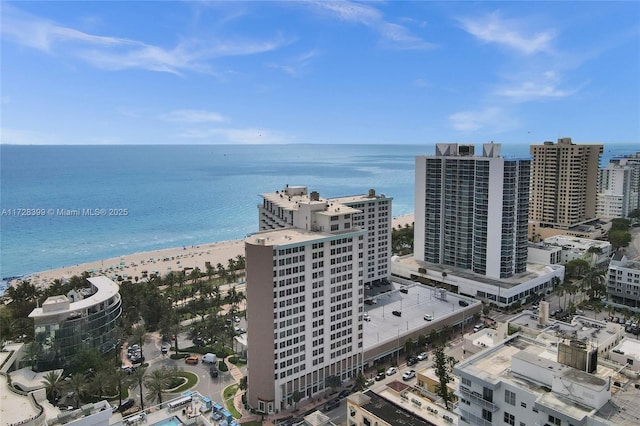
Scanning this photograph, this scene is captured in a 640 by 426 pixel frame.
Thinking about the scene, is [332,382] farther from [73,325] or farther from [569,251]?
[569,251]

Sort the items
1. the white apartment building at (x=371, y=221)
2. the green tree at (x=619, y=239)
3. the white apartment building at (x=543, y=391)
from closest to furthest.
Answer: the white apartment building at (x=543, y=391) → the white apartment building at (x=371, y=221) → the green tree at (x=619, y=239)

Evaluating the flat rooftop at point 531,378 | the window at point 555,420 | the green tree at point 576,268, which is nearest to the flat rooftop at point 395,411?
the flat rooftop at point 531,378

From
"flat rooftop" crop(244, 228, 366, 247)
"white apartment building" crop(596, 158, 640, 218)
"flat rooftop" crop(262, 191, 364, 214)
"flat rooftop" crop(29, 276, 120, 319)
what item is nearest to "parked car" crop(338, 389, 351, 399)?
"flat rooftop" crop(244, 228, 366, 247)

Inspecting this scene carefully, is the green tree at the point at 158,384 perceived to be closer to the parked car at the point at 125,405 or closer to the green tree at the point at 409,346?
the parked car at the point at 125,405

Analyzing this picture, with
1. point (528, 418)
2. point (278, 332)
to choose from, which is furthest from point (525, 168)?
point (528, 418)

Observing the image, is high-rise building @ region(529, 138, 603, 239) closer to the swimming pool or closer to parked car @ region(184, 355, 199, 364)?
parked car @ region(184, 355, 199, 364)

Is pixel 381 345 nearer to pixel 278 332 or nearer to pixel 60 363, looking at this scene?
pixel 278 332
